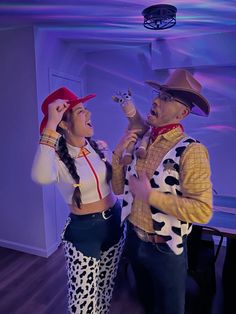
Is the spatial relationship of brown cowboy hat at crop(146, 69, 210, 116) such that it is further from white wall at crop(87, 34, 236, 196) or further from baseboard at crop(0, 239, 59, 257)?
baseboard at crop(0, 239, 59, 257)

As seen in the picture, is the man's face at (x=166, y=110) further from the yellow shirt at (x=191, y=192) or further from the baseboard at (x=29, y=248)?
the baseboard at (x=29, y=248)

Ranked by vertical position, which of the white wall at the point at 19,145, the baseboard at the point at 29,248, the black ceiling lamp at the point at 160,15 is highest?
the black ceiling lamp at the point at 160,15

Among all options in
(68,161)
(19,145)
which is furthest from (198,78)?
(68,161)

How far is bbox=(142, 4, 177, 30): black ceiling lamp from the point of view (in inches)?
63.6

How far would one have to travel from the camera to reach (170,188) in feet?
3.55

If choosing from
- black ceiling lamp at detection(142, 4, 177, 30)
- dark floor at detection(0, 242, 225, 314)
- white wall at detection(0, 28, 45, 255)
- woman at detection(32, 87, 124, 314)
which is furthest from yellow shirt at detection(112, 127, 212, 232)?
white wall at detection(0, 28, 45, 255)

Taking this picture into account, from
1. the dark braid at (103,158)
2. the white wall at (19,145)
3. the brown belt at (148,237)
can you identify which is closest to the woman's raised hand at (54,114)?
the dark braid at (103,158)

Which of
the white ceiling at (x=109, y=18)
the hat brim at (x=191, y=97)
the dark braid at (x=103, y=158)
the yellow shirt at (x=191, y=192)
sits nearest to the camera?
the yellow shirt at (x=191, y=192)

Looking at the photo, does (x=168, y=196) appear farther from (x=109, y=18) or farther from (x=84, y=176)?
(x=109, y=18)

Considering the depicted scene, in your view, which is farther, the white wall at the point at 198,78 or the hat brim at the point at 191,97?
the white wall at the point at 198,78

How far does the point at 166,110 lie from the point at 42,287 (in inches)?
72.7

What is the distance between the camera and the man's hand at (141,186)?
105 centimetres

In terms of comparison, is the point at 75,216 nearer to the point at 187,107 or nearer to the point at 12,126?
the point at 187,107

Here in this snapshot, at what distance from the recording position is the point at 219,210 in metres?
2.21
